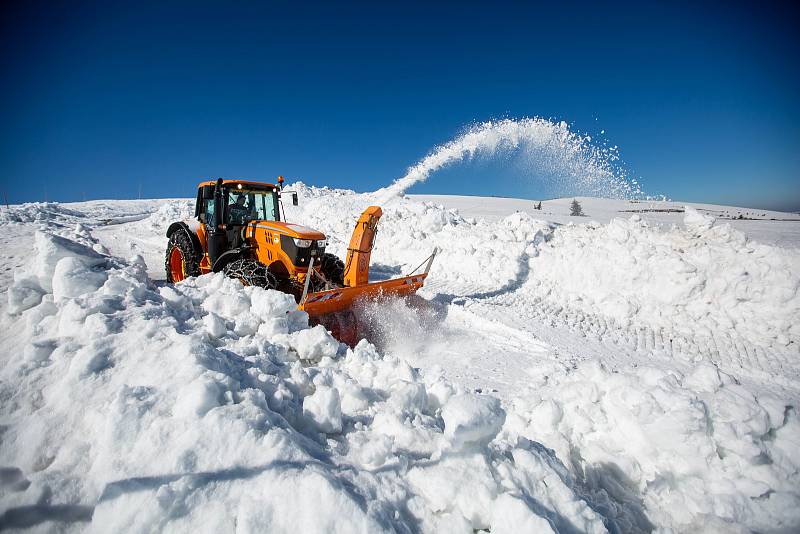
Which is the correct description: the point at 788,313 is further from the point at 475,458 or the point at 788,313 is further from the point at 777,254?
the point at 475,458

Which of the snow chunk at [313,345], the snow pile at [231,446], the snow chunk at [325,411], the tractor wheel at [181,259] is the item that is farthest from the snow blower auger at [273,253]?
the snow chunk at [325,411]

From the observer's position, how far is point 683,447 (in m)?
2.22

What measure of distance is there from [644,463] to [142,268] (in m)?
5.83

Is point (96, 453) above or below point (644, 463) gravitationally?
above

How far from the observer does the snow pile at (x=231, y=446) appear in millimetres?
1637

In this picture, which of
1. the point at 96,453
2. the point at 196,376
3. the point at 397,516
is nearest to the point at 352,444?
the point at 397,516

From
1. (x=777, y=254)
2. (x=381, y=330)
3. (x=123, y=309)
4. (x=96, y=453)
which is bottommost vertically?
(x=381, y=330)

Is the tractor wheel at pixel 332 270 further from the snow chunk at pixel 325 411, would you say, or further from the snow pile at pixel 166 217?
the snow pile at pixel 166 217

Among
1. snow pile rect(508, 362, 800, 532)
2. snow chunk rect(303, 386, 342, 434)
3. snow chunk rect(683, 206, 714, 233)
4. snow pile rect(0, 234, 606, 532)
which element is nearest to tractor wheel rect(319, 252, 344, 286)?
snow pile rect(0, 234, 606, 532)

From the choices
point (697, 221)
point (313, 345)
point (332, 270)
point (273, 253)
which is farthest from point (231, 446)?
point (697, 221)

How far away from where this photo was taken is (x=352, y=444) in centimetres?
224

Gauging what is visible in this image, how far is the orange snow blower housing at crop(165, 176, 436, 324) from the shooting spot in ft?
18.0

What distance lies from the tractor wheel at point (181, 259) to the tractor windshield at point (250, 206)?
3.52 feet

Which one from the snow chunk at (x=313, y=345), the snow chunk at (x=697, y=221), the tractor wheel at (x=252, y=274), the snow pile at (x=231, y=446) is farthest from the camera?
the snow chunk at (x=697, y=221)
